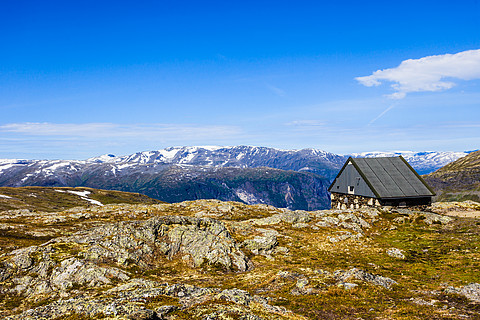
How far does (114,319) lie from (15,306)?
13014 millimetres

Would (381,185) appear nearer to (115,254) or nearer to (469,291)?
(469,291)

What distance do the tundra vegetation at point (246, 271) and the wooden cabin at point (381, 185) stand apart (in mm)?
11784

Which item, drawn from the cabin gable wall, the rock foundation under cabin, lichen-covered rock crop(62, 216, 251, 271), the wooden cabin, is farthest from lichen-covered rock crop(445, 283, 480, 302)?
the cabin gable wall

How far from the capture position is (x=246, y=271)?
2670 cm

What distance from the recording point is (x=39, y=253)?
2573cm

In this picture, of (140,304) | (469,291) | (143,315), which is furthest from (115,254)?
(469,291)

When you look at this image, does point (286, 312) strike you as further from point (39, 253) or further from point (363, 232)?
point (363, 232)

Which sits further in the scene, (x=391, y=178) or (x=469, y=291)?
(x=391, y=178)

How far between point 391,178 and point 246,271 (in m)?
46.1

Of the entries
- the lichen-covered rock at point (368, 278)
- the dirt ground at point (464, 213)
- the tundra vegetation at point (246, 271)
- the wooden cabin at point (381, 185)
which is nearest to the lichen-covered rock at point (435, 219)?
the tundra vegetation at point (246, 271)

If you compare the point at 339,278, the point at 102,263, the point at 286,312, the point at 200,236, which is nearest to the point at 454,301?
the point at 339,278

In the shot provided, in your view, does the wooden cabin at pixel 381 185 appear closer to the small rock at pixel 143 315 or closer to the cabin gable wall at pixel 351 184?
the cabin gable wall at pixel 351 184

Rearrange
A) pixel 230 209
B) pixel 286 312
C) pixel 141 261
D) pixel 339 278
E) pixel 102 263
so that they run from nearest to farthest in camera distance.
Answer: pixel 286 312 → pixel 339 278 → pixel 102 263 → pixel 141 261 → pixel 230 209

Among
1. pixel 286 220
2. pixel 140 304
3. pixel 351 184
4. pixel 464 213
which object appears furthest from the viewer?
pixel 351 184
